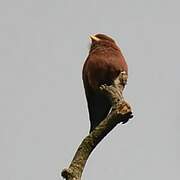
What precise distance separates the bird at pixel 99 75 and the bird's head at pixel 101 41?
133 mm

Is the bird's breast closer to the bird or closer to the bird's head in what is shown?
the bird

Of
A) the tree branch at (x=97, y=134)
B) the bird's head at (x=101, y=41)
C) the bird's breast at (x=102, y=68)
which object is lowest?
the tree branch at (x=97, y=134)

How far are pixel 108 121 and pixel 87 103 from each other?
6.64ft

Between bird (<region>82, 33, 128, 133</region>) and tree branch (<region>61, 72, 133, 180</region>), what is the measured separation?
1169 millimetres

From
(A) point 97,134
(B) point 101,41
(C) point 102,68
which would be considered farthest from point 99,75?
(A) point 97,134

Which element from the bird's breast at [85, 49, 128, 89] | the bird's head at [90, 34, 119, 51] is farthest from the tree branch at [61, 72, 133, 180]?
the bird's head at [90, 34, 119, 51]

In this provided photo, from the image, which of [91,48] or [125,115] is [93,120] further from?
[125,115]

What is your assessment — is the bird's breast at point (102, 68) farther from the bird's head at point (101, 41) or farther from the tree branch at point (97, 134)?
the tree branch at point (97, 134)

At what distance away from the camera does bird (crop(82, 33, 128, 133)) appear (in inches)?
306

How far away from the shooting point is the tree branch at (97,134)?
219 inches

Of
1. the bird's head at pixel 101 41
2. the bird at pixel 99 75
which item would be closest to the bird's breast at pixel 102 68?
the bird at pixel 99 75

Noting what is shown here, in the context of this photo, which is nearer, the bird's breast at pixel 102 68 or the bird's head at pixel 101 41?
the bird's breast at pixel 102 68

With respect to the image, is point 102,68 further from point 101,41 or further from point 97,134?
point 97,134

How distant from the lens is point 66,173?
5504 millimetres
